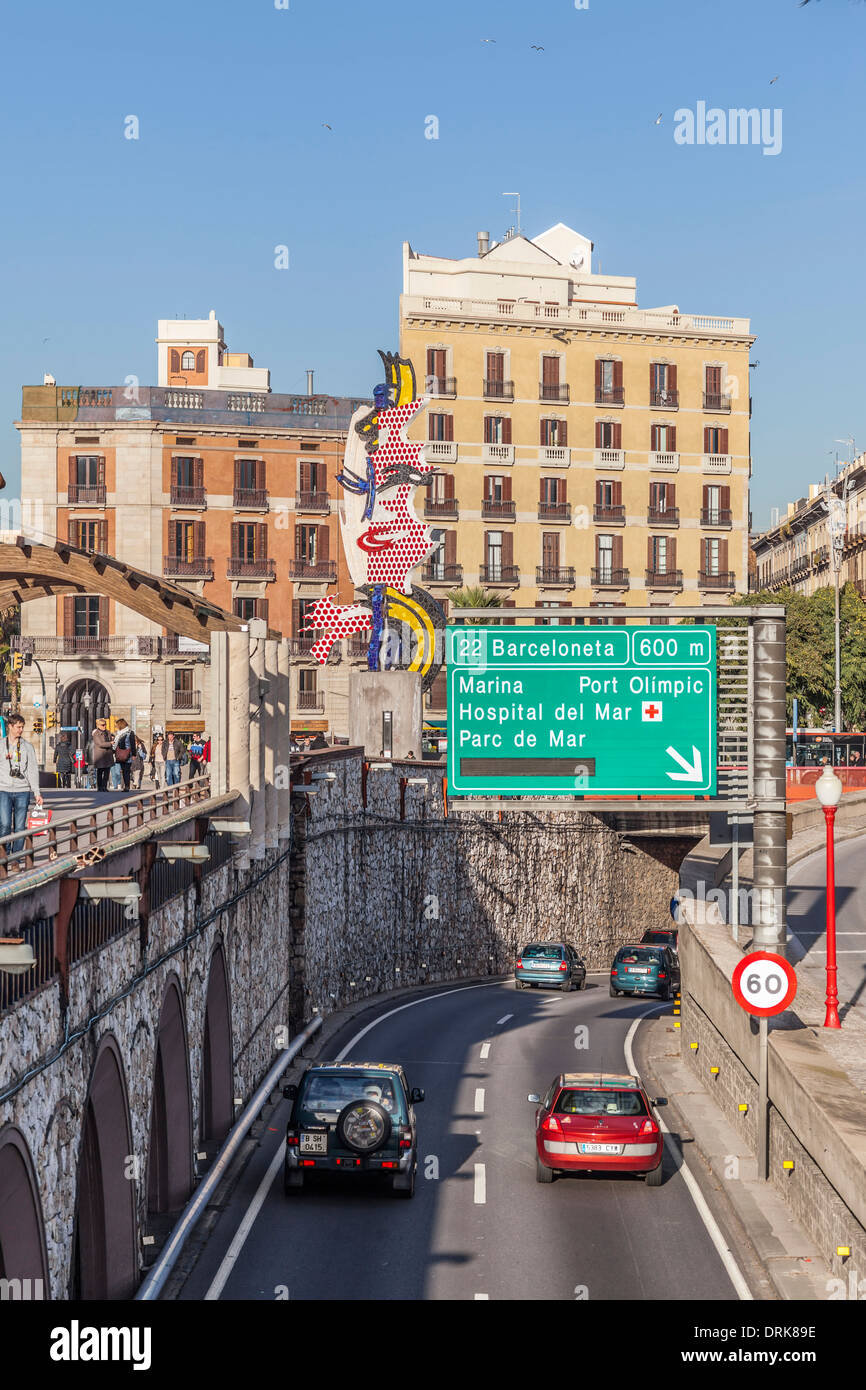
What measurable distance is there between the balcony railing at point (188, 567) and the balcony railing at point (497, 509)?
1337 centimetres

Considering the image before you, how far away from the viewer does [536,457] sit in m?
77.5

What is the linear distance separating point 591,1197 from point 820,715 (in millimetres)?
66193

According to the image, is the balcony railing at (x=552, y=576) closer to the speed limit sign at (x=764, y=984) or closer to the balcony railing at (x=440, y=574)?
the balcony railing at (x=440, y=574)

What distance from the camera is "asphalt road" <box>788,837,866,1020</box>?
103 feet

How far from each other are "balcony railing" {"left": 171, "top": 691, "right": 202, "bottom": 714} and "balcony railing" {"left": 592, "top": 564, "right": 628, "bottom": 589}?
797 inches

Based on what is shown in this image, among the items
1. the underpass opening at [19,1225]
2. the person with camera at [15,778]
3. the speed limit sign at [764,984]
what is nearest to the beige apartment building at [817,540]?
the speed limit sign at [764,984]

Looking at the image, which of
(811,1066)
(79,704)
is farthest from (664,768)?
(79,704)

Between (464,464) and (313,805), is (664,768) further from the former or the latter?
(464,464)

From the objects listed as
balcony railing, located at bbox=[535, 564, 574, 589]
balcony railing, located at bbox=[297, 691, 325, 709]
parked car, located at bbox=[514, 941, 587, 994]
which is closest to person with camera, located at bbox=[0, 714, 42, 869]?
parked car, located at bbox=[514, 941, 587, 994]

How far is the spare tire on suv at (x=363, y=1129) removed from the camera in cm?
2207

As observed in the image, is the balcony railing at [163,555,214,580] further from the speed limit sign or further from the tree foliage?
the speed limit sign

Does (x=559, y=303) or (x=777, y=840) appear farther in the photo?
(x=559, y=303)

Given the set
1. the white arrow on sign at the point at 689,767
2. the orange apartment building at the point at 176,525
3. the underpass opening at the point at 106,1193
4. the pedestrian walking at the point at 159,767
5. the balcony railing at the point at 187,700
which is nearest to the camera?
the underpass opening at the point at 106,1193

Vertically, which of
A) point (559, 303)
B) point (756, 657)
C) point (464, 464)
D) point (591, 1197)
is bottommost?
point (591, 1197)
